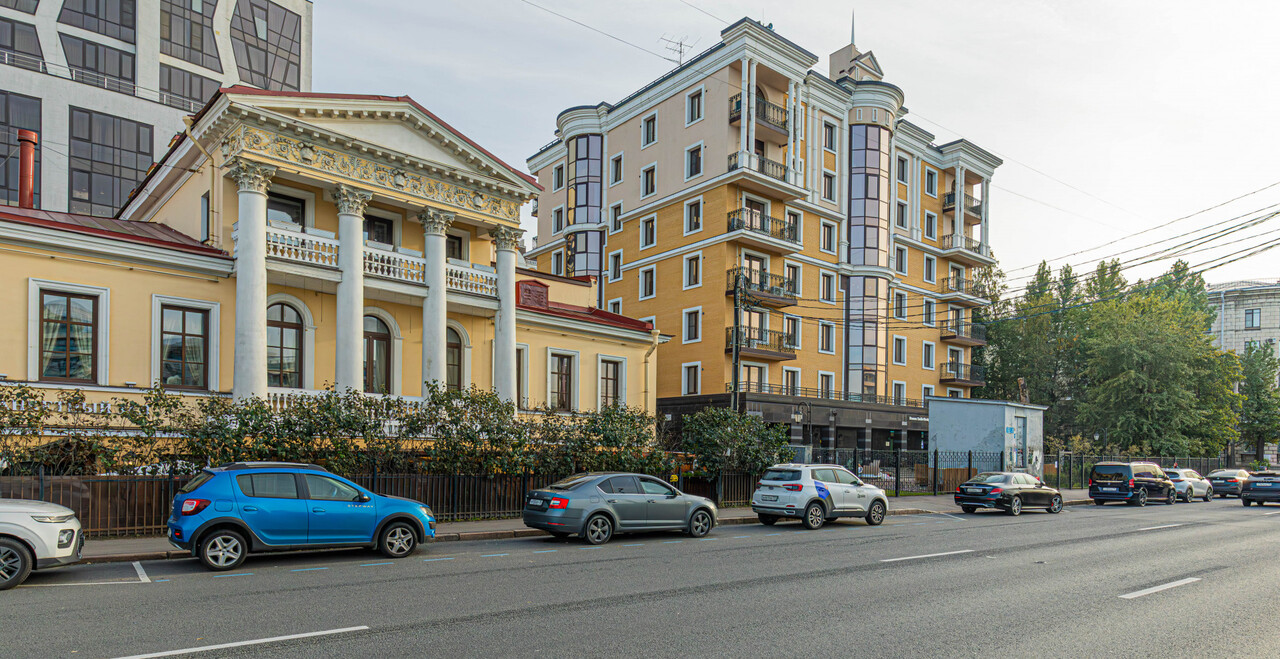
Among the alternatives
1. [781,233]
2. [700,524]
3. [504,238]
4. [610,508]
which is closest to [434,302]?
[504,238]

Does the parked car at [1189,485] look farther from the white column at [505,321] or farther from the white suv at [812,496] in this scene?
the white column at [505,321]

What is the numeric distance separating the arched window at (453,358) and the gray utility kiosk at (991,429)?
2036 cm

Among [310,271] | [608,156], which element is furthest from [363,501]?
[608,156]

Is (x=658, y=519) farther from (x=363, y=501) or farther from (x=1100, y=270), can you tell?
(x=1100, y=270)

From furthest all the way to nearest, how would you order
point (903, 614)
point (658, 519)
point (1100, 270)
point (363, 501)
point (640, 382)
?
1. point (1100, 270)
2. point (640, 382)
3. point (658, 519)
4. point (363, 501)
5. point (903, 614)

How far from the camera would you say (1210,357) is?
159ft

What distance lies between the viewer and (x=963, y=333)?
188ft

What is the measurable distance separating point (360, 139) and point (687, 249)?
23996 mm

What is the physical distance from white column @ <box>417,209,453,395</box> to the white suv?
10615mm

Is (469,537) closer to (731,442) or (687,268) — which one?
(731,442)

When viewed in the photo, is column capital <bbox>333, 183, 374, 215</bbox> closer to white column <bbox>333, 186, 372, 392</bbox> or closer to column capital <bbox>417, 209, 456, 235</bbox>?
white column <bbox>333, 186, 372, 392</bbox>

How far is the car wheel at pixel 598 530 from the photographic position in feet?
51.4

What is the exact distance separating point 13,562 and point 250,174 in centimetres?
1322

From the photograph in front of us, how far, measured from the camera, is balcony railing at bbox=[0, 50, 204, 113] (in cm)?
5103
